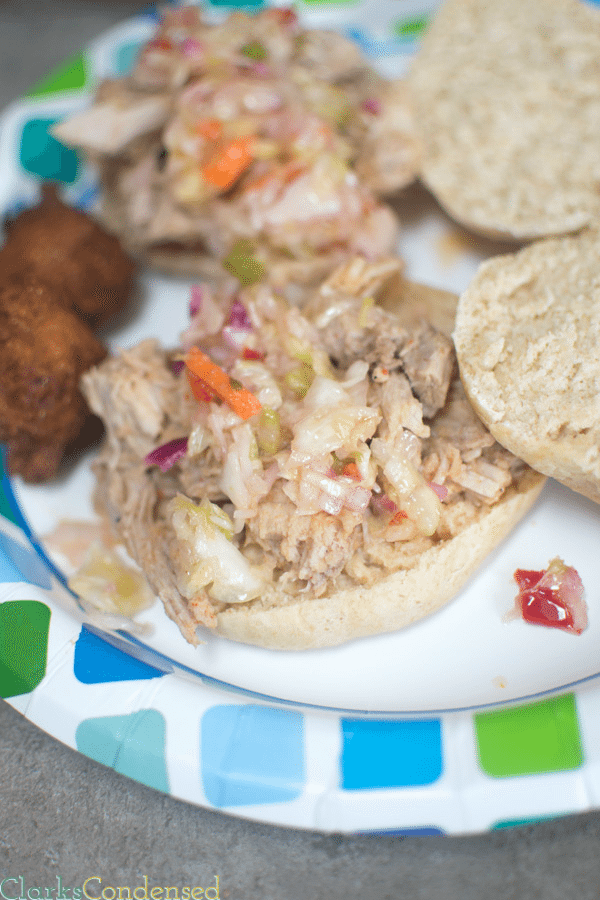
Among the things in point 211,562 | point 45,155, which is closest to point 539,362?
point 211,562

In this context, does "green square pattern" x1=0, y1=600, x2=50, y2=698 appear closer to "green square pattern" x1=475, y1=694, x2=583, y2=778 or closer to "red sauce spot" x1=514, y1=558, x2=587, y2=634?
"green square pattern" x1=475, y1=694, x2=583, y2=778

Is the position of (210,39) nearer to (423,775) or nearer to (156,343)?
(156,343)

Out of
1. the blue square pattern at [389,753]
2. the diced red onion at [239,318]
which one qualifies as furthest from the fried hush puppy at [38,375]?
the blue square pattern at [389,753]

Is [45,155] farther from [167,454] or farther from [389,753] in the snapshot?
[389,753]

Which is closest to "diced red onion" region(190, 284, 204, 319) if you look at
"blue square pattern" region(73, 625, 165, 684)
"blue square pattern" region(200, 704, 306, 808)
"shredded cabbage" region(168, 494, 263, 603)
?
"shredded cabbage" region(168, 494, 263, 603)

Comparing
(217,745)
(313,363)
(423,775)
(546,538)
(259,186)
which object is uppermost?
(259,186)

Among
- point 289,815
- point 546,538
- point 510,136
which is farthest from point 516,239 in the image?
point 289,815
